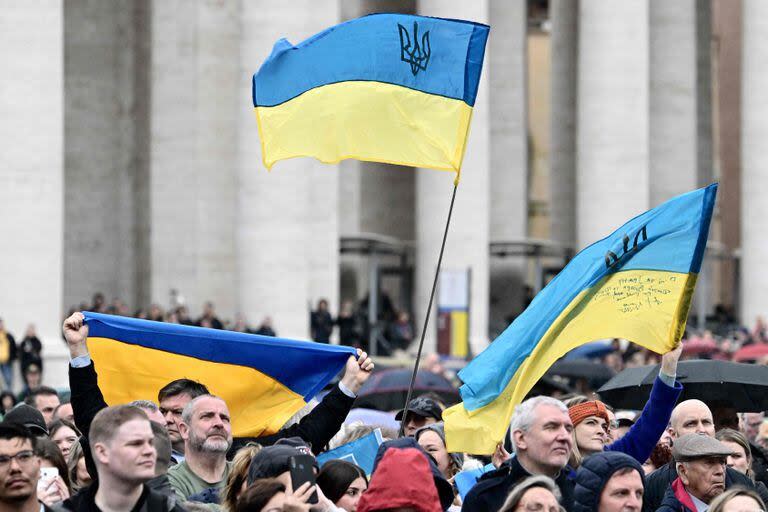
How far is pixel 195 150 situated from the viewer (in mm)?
54656

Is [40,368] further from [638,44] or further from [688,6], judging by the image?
[688,6]

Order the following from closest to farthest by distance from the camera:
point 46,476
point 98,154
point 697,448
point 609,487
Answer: point 609,487 → point 46,476 → point 697,448 → point 98,154

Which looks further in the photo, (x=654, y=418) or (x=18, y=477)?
(x=654, y=418)

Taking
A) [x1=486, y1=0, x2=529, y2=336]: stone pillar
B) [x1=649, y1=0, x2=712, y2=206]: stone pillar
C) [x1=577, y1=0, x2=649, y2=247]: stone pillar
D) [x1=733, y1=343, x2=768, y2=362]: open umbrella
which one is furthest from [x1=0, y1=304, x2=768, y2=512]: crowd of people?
[x1=486, y1=0, x2=529, y2=336]: stone pillar

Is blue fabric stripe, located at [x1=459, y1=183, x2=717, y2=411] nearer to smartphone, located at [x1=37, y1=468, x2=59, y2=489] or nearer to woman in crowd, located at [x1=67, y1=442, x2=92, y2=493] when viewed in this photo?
woman in crowd, located at [x1=67, y1=442, x2=92, y2=493]

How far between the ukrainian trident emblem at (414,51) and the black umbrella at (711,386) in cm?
414

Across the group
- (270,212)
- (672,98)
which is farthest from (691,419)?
(672,98)

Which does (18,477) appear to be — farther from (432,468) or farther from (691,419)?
(691,419)

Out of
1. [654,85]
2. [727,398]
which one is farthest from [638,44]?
[727,398]

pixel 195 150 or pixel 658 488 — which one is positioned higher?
pixel 195 150

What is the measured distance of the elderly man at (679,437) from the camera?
1599cm

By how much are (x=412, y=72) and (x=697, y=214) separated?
3462 millimetres

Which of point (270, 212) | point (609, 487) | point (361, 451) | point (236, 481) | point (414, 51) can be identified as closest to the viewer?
point (609, 487)

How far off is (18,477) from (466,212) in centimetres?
4647
